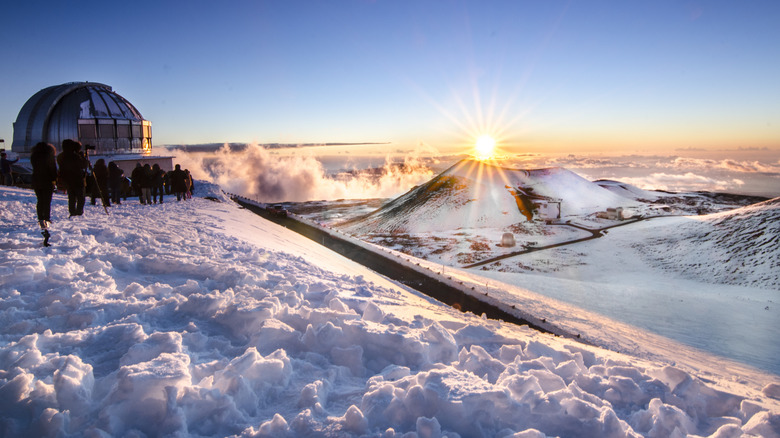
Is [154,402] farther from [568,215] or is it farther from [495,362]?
[568,215]

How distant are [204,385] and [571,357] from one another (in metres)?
5.16

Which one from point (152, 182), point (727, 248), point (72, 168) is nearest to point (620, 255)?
point (727, 248)

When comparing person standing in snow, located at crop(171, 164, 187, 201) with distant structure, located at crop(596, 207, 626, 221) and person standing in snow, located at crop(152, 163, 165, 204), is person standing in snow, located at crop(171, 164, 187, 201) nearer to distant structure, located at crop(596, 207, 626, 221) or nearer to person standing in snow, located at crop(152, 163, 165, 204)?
person standing in snow, located at crop(152, 163, 165, 204)

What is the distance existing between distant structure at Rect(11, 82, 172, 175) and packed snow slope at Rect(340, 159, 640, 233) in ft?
201

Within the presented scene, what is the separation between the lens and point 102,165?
Result: 15906mm

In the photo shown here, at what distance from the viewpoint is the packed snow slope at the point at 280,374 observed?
3.75 meters

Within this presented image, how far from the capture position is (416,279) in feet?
72.3

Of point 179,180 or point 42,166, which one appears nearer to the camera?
point 42,166

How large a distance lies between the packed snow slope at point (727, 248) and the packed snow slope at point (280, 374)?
4966 centimetres

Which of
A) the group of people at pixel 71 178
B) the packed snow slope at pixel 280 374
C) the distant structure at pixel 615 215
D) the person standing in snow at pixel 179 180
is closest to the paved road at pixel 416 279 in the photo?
the person standing in snow at pixel 179 180

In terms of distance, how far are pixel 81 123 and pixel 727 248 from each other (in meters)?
72.8

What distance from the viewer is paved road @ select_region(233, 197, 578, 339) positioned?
17.6 m

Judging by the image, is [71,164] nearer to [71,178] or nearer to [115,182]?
[71,178]

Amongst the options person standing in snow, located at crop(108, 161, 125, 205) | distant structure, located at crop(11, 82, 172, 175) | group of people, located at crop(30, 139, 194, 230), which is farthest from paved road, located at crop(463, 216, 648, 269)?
Answer: person standing in snow, located at crop(108, 161, 125, 205)
